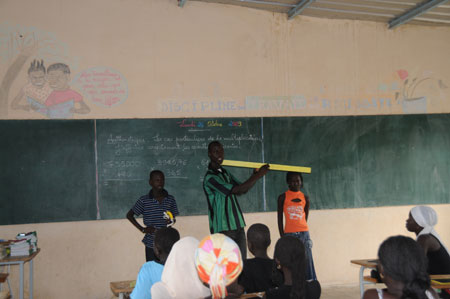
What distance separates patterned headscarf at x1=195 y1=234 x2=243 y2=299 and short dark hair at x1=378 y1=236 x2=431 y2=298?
545mm

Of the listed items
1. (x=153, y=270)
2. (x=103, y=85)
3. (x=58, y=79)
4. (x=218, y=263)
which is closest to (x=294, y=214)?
(x=153, y=270)

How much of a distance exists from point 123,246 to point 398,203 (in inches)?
130

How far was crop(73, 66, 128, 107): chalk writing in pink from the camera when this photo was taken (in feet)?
16.6

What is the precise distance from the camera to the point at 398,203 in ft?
18.8

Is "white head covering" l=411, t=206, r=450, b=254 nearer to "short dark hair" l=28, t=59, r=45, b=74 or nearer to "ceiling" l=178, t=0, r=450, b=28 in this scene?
"ceiling" l=178, t=0, r=450, b=28

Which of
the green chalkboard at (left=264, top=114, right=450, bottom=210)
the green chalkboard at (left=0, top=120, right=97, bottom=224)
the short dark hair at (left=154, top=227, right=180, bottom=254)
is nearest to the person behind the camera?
the short dark hair at (left=154, top=227, right=180, bottom=254)

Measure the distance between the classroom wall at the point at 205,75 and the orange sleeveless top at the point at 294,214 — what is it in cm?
88

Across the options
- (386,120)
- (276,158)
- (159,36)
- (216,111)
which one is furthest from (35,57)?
(386,120)

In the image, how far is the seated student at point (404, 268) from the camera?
1.65 meters

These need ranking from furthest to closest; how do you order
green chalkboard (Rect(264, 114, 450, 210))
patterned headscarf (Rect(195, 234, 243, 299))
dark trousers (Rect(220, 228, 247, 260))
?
green chalkboard (Rect(264, 114, 450, 210)) < dark trousers (Rect(220, 228, 247, 260)) < patterned headscarf (Rect(195, 234, 243, 299))

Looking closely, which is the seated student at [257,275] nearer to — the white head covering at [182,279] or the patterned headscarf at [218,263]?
the white head covering at [182,279]

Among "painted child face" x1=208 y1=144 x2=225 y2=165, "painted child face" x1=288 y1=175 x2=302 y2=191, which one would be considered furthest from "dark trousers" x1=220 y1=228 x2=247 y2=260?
"painted child face" x1=288 y1=175 x2=302 y2=191

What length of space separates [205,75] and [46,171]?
202cm

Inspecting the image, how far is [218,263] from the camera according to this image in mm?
1646
